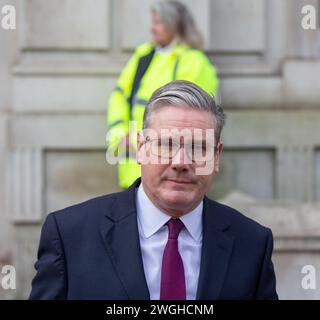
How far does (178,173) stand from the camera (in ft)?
9.26

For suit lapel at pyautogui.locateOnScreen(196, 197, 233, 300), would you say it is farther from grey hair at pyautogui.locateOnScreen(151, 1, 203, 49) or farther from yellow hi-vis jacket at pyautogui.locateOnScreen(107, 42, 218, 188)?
grey hair at pyautogui.locateOnScreen(151, 1, 203, 49)

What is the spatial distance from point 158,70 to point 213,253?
3.03 metres

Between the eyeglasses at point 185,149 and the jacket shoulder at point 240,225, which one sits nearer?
the eyeglasses at point 185,149

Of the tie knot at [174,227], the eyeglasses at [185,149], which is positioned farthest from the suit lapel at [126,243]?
the eyeglasses at [185,149]

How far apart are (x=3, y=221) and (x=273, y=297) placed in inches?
161

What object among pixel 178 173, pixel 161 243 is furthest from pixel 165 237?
pixel 178 173

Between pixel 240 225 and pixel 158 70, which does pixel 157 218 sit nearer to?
pixel 240 225

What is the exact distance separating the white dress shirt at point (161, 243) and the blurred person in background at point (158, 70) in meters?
2.80

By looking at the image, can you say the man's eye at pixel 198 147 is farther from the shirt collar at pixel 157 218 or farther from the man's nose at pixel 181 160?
the shirt collar at pixel 157 218

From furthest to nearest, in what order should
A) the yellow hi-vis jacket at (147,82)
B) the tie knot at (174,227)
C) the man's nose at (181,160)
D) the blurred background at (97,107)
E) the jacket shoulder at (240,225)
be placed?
1. the blurred background at (97,107)
2. the yellow hi-vis jacket at (147,82)
3. the jacket shoulder at (240,225)
4. the tie knot at (174,227)
5. the man's nose at (181,160)

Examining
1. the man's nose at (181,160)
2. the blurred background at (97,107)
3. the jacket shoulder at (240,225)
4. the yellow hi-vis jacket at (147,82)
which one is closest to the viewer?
the man's nose at (181,160)

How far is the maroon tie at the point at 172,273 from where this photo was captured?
9.31 ft
